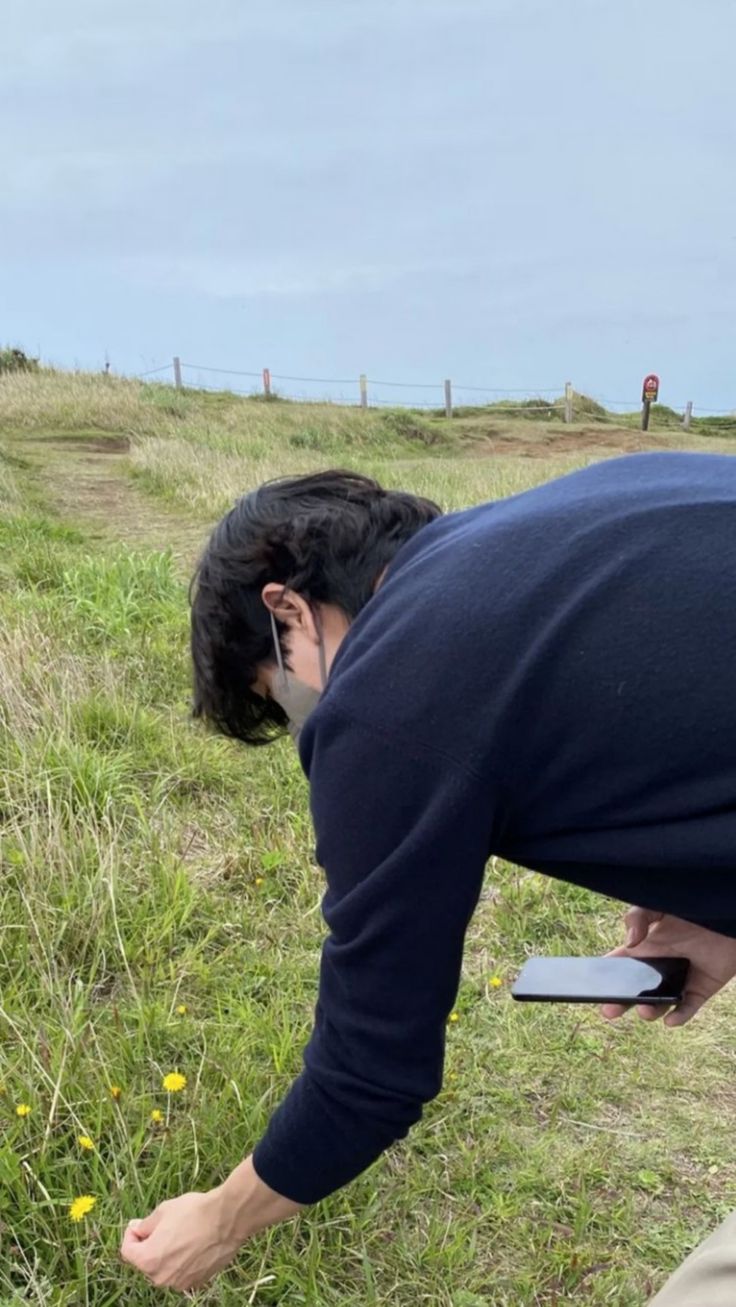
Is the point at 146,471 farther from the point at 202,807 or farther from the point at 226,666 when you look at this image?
the point at 226,666

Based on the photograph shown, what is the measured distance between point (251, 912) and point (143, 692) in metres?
1.49

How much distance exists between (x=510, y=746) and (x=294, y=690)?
0.47 metres

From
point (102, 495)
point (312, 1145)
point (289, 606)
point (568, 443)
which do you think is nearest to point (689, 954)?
point (312, 1145)

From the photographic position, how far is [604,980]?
4.36 ft

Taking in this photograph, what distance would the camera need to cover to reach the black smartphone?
1.31 m

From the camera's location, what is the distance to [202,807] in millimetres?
3084

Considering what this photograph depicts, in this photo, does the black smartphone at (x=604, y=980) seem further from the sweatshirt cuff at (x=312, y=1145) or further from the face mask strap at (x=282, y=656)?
the face mask strap at (x=282, y=656)

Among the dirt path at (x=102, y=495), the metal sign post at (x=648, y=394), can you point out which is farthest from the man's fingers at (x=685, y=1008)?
the metal sign post at (x=648, y=394)

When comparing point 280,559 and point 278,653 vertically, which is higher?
point 280,559

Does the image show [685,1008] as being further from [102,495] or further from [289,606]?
[102,495]

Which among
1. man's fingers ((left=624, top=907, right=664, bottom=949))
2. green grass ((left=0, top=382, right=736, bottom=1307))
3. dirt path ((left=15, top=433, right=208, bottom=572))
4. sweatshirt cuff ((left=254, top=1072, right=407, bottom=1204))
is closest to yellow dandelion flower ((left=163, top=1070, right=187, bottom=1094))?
green grass ((left=0, top=382, right=736, bottom=1307))

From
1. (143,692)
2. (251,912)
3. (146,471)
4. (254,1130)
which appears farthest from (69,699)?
(146,471)

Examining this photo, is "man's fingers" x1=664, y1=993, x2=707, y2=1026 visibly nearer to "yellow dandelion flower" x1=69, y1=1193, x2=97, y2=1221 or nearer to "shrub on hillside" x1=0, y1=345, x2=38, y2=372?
"yellow dandelion flower" x1=69, y1=1193, x2=97, y2=1221

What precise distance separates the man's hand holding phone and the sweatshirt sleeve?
0.47 m
